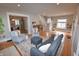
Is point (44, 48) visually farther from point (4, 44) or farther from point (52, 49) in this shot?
point (4, 44)

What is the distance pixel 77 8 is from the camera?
1309 millimetres

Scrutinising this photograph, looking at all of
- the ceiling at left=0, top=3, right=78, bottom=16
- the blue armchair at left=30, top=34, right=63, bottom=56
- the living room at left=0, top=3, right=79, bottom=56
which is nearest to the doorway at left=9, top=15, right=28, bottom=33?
the living room at left=0, top=3, right=79, bottom=56

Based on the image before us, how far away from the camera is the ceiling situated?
51.6 inches

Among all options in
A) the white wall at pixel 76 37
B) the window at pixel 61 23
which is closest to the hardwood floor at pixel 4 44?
the window at pixel 61 23

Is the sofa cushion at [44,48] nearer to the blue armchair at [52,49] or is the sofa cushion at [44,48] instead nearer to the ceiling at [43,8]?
the blue armchair at [52,49]

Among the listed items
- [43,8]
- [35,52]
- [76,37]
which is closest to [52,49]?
[35,52]

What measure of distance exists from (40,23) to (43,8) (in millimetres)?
228

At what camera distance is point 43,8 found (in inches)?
52.9

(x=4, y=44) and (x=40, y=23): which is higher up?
(x=40, y=23)

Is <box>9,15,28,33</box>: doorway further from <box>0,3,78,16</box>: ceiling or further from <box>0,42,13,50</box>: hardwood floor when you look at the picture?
<box>0,42,13,50</box>: hardwood floor

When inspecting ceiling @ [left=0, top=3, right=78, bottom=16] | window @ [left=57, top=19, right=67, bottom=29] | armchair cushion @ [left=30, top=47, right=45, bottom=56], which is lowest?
armchair cushion @ [left=30, top=47, right=45, bottom=56]

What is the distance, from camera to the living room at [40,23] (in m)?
1.33

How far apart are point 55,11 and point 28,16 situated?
40cm

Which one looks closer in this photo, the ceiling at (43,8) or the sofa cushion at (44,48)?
the ceiling at (43,8)
